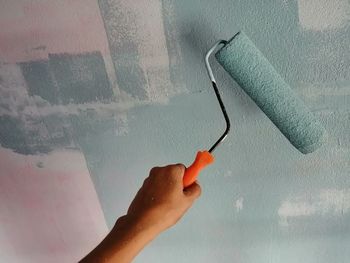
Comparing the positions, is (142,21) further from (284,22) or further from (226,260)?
(226,260)

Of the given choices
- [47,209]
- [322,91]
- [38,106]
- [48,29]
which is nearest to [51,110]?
[38,106]

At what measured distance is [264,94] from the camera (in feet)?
2.66

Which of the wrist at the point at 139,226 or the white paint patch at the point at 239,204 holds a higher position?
the wrist at the point at 139,226

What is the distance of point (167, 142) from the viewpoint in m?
0.98

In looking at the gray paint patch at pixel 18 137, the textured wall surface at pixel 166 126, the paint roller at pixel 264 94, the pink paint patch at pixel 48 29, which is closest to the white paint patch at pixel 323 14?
the textured wall surface at pixel 166 126

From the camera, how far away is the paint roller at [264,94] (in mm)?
789

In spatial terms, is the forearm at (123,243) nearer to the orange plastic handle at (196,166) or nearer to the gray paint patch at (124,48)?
the orange plastic handle at (196,166)

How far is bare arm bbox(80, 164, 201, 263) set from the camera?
0.77 metres

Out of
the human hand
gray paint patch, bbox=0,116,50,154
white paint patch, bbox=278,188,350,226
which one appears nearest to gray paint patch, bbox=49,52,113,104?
gray paint patch, bbox=0,116,50,154

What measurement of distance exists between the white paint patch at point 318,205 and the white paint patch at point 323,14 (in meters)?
0.41

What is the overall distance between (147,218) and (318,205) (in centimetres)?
47

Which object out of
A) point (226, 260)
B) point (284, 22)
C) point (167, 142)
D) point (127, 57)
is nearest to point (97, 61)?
point (127, 57)

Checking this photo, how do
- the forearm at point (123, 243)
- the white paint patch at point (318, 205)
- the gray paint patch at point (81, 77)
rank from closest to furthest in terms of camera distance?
the forearm at point (123, 243) → the gray paint patch at point (81, 77) → the white paint patch at point (318, 205)

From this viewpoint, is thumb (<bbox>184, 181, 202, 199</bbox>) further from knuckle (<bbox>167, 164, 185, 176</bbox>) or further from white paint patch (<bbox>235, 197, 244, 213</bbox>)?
white paint patch (<bbox>235, 197, 244, 213</bbox>)
